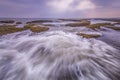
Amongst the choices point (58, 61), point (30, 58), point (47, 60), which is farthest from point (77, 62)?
point (30, 58)

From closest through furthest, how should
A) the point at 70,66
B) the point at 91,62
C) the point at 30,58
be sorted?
the point at 70,66 < the point at 91,62 < the point at 30,58

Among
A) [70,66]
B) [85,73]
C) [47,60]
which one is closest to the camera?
[85,73]

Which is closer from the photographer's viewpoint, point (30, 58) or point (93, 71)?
point (93, 71)

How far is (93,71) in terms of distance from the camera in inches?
245

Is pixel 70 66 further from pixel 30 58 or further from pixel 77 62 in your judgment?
pixel 30 58

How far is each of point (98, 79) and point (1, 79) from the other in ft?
13.2

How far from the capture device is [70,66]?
6.70 m

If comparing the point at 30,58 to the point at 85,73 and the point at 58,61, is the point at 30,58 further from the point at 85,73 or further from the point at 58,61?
the point at 85,73

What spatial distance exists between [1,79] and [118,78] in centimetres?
479

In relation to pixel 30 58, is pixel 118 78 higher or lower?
higher

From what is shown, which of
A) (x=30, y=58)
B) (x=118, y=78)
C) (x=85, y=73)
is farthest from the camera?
(x=30, y=58)

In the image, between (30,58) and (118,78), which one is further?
(30,58)

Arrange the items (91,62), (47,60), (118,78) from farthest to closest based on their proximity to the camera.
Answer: (47,60), (91,62), (118,78)

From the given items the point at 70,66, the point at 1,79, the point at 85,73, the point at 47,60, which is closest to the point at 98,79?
the point at 85,73
